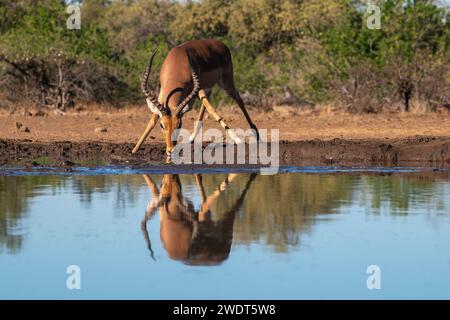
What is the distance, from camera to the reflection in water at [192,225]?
7594 millimetres

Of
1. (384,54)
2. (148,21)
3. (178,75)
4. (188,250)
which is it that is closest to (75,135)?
(178,75)

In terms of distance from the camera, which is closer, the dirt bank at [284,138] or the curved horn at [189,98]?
the curved horn at [189,98]

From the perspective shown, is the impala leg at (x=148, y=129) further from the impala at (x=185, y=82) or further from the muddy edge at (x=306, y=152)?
the muddy edge at (x=306, y=152)

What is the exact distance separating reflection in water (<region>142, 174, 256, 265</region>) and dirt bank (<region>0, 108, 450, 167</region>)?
325 centimetres

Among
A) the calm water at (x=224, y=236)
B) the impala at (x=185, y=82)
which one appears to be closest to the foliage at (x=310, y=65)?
the impala at (x=185, y=82)

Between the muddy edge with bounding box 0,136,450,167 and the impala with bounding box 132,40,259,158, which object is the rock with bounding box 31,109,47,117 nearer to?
the muddy edge with bounding box 0,136,450,167

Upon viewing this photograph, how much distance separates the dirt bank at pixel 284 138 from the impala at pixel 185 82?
0.67m

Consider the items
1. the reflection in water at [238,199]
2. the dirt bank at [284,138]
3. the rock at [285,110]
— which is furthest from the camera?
the rock at [285,110]

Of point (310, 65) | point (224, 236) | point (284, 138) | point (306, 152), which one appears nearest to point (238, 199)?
point (224, 236)

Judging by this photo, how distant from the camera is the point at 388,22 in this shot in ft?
78.8

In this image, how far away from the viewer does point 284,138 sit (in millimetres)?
16906

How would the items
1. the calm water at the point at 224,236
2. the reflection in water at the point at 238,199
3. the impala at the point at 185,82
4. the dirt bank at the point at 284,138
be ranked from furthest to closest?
the dirt bank at the point at 284,138 → the impala at the point at 185,82 → the reflection in water at the point at 238,199 → the calm water at the point at 224,236

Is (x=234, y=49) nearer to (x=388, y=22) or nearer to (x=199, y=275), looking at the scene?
(x=388, y=22)
